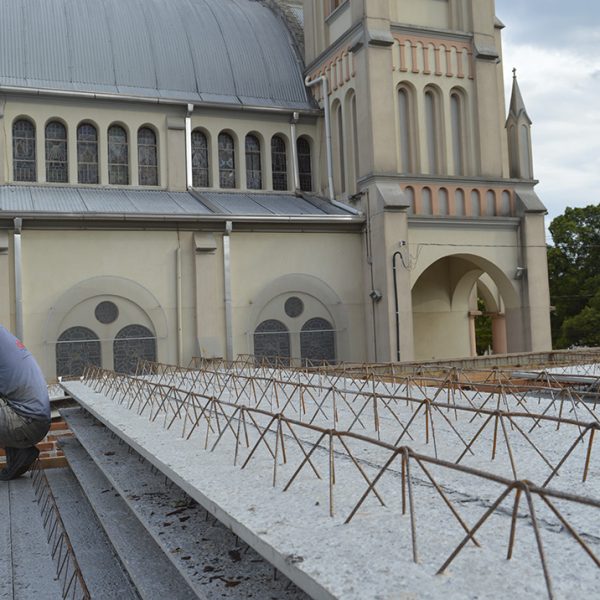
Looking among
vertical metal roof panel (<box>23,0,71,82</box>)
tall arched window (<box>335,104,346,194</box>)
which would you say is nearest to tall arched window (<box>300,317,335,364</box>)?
tall arched window (<box>335,104,346,194</box>)

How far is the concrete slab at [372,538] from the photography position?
136 inches

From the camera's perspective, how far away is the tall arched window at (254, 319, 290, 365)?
944 inches

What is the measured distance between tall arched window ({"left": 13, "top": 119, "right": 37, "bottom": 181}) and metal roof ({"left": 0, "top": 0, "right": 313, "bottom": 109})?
54.0 inches

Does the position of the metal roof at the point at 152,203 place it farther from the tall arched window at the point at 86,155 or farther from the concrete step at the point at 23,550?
the concrete step at the point at 23,550

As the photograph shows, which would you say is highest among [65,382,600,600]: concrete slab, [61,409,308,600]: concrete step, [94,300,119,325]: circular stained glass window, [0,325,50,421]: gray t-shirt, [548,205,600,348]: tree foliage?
[548,205,600,348]: tree foliage

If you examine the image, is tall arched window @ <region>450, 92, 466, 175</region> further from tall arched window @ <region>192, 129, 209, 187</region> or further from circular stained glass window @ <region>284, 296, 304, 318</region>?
tall arched window @ <region>192, 129, 209, 187</region>

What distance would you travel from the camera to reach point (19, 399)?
9125mm

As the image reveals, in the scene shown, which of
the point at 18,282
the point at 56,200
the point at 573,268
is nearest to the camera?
the point at 18,282

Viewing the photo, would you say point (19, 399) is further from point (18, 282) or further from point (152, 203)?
point (152, 203)

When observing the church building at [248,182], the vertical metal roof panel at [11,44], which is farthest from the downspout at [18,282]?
the vertical metal roof panel at [11,44]

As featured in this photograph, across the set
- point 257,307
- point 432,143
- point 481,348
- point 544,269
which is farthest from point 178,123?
point 481,348

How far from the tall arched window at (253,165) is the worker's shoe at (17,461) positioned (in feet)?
60.5

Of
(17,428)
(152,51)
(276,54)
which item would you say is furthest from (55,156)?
(17,428)

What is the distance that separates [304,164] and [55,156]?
354 inches
